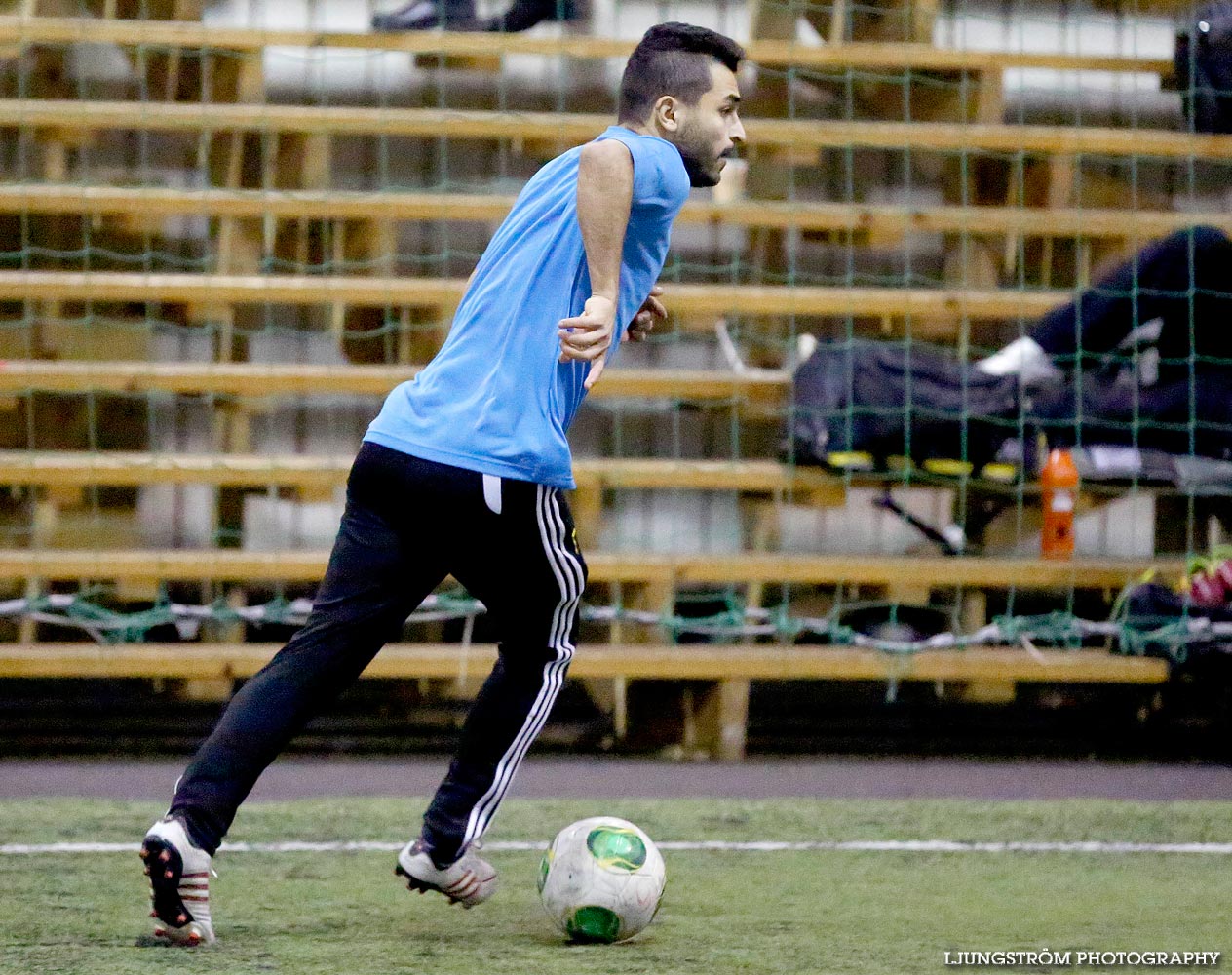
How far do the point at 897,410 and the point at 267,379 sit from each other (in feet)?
7.08

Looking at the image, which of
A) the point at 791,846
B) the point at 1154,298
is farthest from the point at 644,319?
the point at 1154,298

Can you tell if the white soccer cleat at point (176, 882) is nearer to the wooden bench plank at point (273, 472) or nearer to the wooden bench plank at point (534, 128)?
the wooden bench plank at point (273, 472)

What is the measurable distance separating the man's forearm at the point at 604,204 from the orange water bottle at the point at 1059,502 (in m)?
3.61

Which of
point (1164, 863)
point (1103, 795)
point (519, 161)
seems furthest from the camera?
point (519, 161)

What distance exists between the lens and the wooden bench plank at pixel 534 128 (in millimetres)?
6531

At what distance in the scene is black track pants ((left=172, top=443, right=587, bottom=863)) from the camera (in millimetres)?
2826

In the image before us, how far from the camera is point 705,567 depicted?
6020 mm

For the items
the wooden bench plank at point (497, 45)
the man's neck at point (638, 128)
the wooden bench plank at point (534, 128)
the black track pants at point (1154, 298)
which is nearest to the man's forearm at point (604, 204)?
the man's neck at point (638, 128)

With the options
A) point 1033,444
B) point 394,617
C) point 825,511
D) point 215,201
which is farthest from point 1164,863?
point 215,201

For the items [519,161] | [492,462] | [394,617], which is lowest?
[394,617]

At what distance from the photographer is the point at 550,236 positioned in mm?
2893

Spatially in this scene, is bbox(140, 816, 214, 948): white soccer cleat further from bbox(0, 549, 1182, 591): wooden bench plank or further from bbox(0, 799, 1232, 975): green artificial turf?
bbox(0, 549, 1182, 591): wooden bench plank

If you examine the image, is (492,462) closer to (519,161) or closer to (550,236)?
(550,236)

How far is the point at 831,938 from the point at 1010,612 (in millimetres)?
3315
